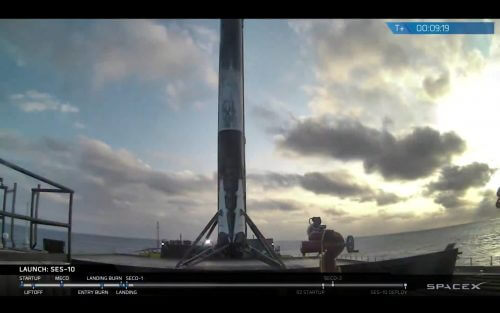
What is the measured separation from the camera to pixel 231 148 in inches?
278

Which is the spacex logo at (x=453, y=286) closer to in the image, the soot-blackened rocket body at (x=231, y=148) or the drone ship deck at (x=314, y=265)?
the drone ship deck at (x=314, y=265)

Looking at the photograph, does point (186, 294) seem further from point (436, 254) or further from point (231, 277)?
point (436, 254)

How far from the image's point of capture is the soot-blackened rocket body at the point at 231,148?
19.9ft

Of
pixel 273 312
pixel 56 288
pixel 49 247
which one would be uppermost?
pixel 49 247

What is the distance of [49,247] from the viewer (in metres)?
4.33
